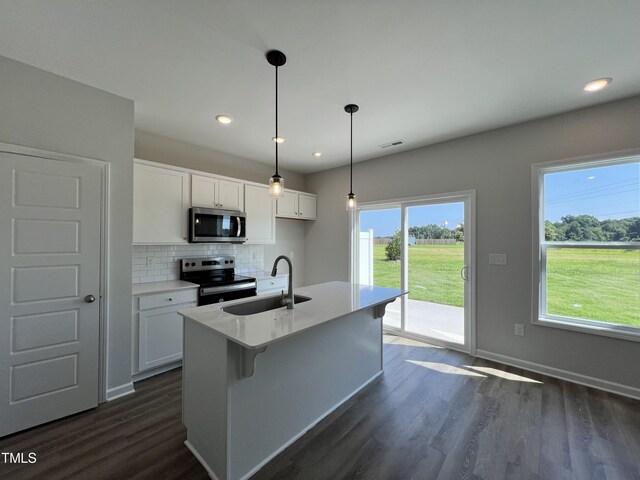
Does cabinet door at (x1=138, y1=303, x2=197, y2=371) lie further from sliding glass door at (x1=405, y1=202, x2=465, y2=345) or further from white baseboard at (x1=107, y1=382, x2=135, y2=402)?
sliding glass door at (x1=405, y1=202, x2=465, y2=345)

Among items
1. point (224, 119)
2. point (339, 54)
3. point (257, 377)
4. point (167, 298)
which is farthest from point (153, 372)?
point (339, 54)

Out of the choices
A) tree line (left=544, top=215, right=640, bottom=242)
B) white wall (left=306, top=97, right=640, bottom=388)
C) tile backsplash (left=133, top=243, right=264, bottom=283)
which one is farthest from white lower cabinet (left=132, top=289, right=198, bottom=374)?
tree line (left=544, top=215, right=640, bottom=242)

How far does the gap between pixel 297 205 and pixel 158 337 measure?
2.83 m

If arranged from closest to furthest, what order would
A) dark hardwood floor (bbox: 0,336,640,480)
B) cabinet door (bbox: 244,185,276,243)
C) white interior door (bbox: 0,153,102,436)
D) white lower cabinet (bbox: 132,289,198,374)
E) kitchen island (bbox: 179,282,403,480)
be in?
kitchen island (bbox: 179,282,403,480)
dark hardwood floor (bbox: 0,336,640,480)
white interior door (bbox: 0,153,102,436)
white lower cabinet (bbox: 132,289,198,374)
cabinet door (bbox: 244,185,276,243)

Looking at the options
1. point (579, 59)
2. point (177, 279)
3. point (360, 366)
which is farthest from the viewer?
point (177, 279)

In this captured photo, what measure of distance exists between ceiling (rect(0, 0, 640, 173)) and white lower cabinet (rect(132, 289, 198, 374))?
1943 mm

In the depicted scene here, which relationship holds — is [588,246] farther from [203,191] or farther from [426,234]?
[203,191]

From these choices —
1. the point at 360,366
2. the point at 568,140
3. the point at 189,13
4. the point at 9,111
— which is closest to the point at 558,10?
the point at 568,140

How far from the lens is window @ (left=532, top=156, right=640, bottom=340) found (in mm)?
2533

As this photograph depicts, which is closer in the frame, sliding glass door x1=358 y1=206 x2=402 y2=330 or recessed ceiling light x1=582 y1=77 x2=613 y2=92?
recessed ceiling light x1=582 y1=77 x2=613 y2=92

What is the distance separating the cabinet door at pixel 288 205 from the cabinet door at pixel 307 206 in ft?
0.32

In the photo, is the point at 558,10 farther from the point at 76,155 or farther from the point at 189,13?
the point at 76,155

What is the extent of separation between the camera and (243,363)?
1.53m

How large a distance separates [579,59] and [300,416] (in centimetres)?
329
